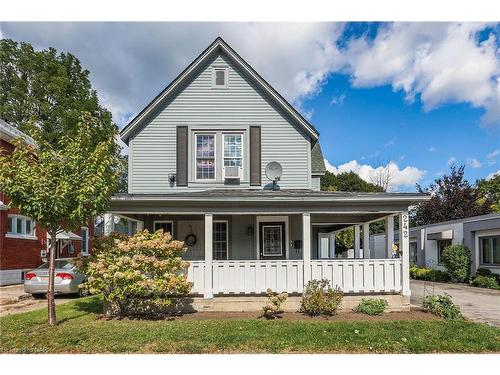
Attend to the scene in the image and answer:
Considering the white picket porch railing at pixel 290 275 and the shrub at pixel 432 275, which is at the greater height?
the white picket porch railing at pixel 290 275

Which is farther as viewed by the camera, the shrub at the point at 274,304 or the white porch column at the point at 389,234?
the white porch column at the point at 389,234

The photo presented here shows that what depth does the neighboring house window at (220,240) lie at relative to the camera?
575 inches

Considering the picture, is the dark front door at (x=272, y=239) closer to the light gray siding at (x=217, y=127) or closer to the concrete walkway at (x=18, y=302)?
the light gray siding at (x=217, y=127)

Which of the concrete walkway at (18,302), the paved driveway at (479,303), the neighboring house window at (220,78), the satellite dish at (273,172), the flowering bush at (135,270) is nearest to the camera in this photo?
the flowering bush at (135,270)

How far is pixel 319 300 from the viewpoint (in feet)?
35.5

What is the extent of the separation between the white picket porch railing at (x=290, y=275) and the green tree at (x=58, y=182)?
11.2 feet

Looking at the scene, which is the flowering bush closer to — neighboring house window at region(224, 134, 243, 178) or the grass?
the grass

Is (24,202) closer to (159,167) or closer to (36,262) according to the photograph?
(159,167)

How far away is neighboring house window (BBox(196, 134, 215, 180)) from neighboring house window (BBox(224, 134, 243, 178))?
0.49 m

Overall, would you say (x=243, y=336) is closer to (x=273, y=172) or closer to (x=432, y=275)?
(x=273, y=172)

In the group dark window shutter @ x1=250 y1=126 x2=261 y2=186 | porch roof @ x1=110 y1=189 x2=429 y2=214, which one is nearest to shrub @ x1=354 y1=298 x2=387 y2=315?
porch roof @ x1=110 y1=189 x2=429 y2=214

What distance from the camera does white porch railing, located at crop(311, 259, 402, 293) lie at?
11.6 metres

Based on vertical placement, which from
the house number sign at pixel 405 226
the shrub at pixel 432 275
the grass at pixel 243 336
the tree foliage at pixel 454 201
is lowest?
the shrub at pixel 432 275

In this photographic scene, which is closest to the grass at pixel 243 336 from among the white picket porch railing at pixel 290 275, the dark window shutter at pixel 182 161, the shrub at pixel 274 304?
the shrub at pixel 274 304
